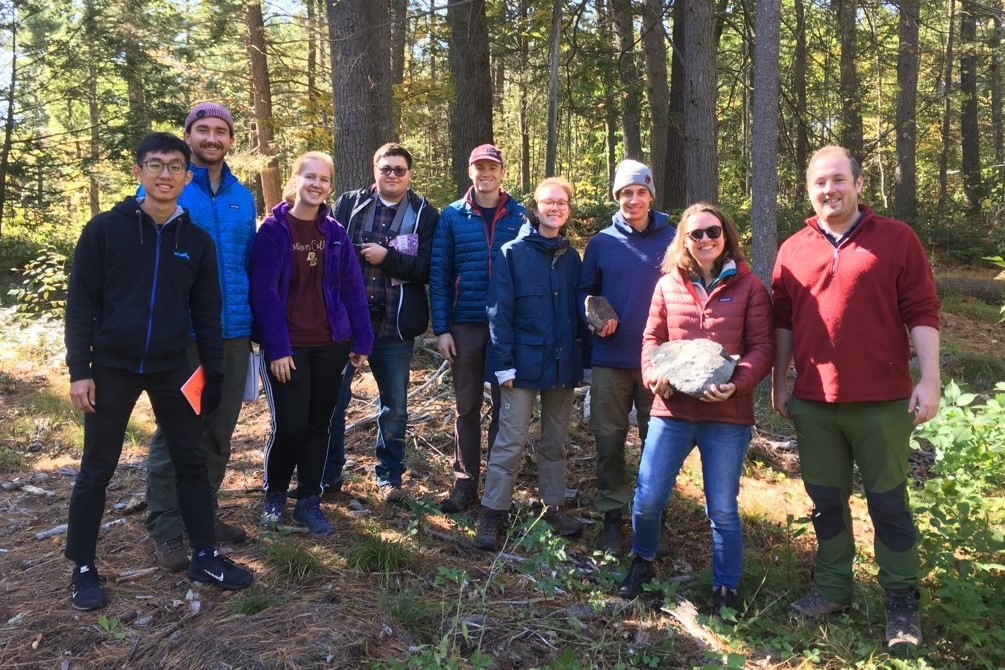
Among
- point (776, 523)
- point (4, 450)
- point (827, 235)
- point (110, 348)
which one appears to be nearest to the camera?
point (110, 348)

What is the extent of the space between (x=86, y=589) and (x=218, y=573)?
609 millimetres

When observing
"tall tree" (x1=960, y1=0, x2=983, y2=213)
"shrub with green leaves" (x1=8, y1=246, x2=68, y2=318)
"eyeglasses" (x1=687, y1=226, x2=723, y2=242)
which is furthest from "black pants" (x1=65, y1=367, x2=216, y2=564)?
"tall tree" (x1=960, y1=0, x2=983, y2=213)

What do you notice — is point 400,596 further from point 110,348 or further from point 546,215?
point 546,215

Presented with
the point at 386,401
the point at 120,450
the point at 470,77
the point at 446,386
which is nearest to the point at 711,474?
the point at 386,401

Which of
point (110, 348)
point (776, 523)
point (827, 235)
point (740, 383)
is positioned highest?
point (827, 235)

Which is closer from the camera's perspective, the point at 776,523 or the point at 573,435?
the point at 776,523

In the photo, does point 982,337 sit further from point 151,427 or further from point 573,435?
point 151,427

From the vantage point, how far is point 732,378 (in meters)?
3.49

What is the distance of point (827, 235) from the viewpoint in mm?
3537

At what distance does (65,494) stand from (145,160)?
310 cm

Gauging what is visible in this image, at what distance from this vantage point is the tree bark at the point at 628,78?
1012cm

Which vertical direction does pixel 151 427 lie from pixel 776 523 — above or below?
above

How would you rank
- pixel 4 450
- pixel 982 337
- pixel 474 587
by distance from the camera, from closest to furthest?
pixel 474 587 < pixel 4 450 < pixel 982 337

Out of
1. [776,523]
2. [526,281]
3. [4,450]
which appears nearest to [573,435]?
[776,523]
